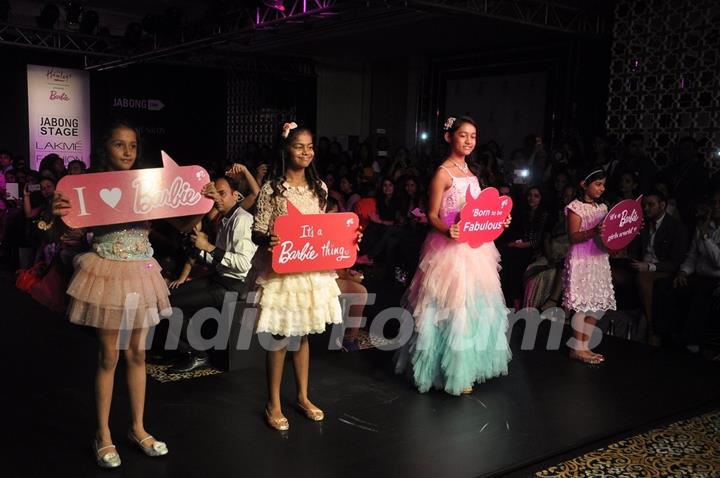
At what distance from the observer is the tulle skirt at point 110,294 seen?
2607mm

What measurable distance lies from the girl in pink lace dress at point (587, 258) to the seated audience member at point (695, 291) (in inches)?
46.0

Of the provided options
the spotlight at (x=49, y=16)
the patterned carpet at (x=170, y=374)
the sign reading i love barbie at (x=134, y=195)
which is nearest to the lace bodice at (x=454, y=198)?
Answer: the sign reading i love barbie at (x=134, y=195)

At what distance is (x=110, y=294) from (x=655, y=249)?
438 centimetres

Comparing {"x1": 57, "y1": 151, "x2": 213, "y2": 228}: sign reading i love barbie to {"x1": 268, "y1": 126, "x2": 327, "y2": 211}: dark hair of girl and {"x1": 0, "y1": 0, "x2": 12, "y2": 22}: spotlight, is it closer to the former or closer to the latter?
{"x1": 268, "y1": 126, "x2": 327, "y2": 211}: dark hair of girl

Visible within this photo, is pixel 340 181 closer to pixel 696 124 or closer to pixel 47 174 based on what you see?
pixel 47 174

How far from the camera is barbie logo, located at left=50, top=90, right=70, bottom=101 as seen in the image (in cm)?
1259

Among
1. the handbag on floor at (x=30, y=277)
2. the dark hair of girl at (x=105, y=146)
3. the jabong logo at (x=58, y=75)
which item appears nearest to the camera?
the dark hair of girl at (x=105, y=146)

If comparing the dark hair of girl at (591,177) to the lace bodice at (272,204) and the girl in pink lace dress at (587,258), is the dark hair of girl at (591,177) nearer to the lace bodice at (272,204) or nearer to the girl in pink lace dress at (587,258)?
the girl in pink lace dress at (587,258)

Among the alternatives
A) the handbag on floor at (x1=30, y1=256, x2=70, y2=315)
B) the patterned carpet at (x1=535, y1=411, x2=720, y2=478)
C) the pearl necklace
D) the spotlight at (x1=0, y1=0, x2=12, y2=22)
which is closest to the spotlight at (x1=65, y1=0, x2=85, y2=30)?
the spotlight at (x1=0, y1=0, x2=12, y2=22)

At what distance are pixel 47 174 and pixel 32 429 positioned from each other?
16.9 feet

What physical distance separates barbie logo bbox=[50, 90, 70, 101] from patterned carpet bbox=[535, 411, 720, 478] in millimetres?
12312

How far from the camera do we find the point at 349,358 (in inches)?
170

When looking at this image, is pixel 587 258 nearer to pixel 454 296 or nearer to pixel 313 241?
pixel 454 296

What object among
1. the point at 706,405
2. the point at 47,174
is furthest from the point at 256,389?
the point at 47,174
